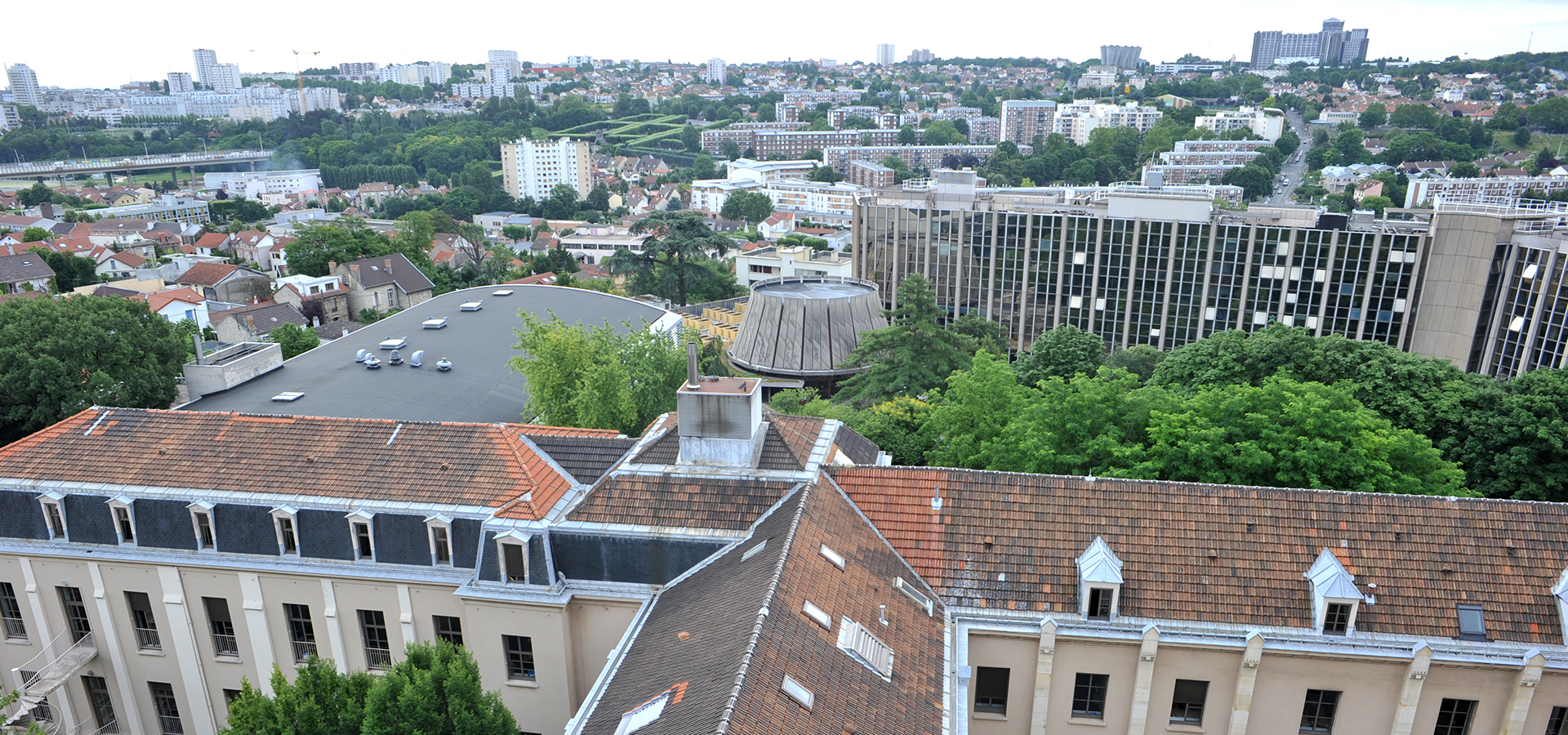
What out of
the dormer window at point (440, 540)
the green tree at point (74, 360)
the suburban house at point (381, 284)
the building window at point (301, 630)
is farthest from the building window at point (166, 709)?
the suburban house at point (381, 284)

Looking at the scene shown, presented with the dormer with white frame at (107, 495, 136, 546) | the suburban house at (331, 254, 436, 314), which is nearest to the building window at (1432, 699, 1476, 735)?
the dormer with white frame at (107, 495, 136, 546)

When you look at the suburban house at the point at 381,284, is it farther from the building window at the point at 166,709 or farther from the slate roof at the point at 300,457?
the building window at the point at 166,709

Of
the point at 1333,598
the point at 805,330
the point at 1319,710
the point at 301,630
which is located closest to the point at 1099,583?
the point at 1333,598

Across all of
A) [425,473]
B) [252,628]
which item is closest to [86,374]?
[252,628]

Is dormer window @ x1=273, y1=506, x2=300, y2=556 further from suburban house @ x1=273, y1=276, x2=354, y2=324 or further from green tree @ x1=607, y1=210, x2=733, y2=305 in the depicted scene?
suburban house @ x1=273, y1=276, x2=354, y2=324

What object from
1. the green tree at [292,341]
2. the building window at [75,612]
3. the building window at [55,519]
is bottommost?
the green tree at [292,341]

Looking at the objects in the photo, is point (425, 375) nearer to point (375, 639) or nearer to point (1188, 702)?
point (375, 639)
